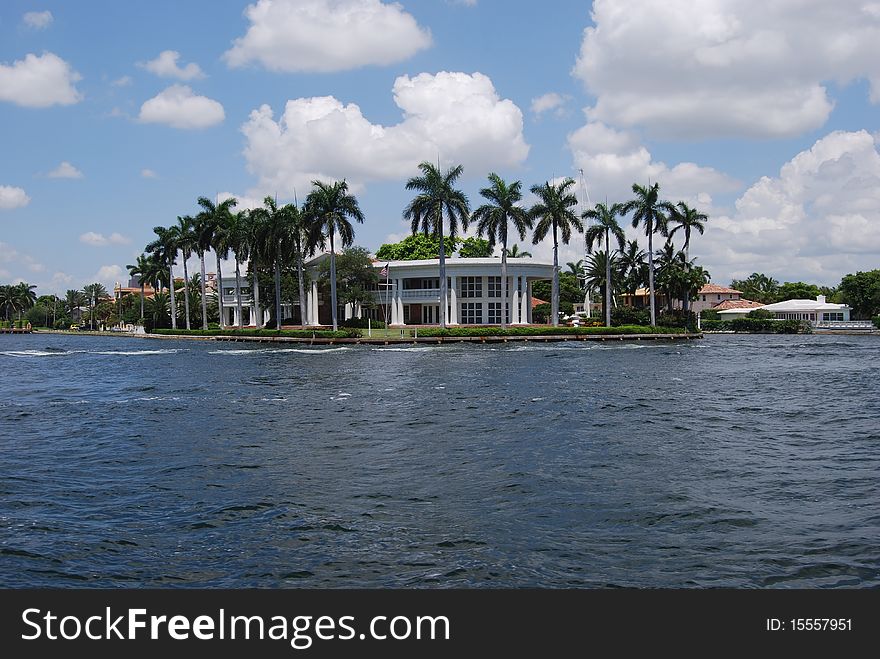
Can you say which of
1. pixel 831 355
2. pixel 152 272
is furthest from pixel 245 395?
pixel 152 272

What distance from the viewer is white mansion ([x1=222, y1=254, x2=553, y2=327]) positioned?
279ft

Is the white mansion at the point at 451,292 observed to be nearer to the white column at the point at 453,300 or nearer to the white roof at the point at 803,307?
the white column at the point at 453,300

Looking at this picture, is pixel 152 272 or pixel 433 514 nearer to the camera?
pixel 433 514

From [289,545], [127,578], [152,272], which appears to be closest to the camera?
[127,578]

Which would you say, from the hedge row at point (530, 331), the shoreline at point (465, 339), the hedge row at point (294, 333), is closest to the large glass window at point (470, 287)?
the hedge row at point (530, 331)

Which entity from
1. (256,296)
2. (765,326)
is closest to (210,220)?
(256,296)

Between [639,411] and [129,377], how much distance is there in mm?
25627

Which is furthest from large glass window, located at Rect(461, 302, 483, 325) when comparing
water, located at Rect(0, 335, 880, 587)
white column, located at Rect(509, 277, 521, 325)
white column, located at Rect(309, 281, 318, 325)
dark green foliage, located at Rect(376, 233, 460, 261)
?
A: water, located at Rect(0, 335, 880, 587)

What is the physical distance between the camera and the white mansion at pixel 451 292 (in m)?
85.2

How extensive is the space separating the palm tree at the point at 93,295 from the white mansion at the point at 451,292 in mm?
75163

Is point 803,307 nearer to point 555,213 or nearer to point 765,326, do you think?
point 765,326

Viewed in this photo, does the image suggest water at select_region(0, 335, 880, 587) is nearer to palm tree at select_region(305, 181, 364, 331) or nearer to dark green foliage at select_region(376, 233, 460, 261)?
palm tree at select_region(305, 181, 364, 331)
